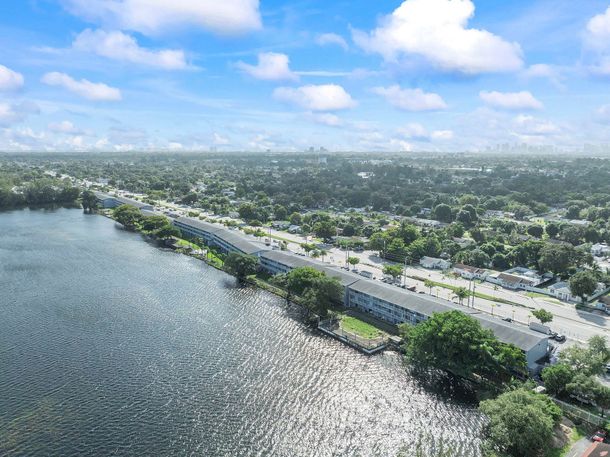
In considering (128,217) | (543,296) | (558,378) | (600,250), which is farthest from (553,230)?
(128,217)

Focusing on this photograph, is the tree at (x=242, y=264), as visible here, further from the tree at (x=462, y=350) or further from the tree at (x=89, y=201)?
the tree at (x=89, y=201)

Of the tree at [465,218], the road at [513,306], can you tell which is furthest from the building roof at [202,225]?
the tree at [465,218]

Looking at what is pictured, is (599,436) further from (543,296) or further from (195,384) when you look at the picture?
(543,296)

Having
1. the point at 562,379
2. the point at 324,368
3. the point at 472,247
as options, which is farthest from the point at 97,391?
the point at 472,247

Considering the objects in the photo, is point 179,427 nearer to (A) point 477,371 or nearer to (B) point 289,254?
(A) point 477,371

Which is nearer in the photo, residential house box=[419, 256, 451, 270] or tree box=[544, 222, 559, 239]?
residential house box=[419, 256, 451, 270]

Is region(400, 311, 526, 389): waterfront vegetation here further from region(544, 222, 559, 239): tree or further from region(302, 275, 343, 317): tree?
region(544, 222, 559, 239): tree

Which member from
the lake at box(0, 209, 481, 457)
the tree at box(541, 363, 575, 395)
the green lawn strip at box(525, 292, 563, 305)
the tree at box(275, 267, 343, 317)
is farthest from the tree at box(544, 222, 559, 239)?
the lake at box(0, 209, 481, 457)
